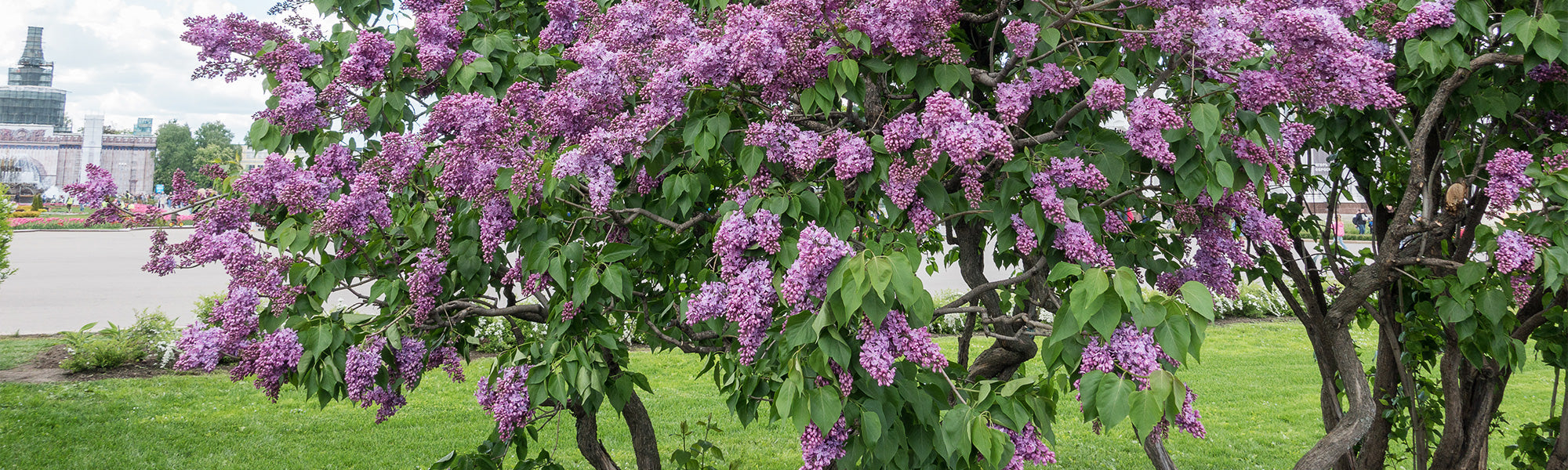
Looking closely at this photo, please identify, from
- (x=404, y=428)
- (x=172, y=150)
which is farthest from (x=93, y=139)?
(x=404, y=428)

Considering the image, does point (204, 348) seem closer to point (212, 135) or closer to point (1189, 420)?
point (1189, 420)

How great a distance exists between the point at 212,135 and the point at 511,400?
99120 mm

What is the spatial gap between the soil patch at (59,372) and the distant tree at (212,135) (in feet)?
285

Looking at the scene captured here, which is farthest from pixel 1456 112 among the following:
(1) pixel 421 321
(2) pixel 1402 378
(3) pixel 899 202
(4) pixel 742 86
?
(1) pixel 421 321

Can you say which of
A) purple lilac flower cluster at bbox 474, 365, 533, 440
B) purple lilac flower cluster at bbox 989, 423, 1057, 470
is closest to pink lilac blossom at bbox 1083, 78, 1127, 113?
purple lilac flower cluster at bbox 989, 423, 1057, 470

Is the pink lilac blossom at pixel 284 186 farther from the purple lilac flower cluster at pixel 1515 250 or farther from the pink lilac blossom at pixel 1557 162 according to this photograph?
the pink lilac blossom at pixel 1557 162

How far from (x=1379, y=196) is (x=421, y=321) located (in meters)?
3.91

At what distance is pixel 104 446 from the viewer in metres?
5.95

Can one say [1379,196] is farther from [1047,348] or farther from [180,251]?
[180,251]

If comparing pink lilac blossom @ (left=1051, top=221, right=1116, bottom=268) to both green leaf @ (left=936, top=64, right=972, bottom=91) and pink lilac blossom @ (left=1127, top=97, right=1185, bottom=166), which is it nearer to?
pink lilac blossom @ (left=1127, top=97, right=1185, bottom=166)

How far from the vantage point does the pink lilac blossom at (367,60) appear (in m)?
2.65

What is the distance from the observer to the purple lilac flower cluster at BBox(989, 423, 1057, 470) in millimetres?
2064

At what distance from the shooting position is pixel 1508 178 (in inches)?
105

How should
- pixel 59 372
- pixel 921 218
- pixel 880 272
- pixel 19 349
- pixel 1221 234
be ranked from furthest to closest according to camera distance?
pixel 19 349 → pixel 59 372 → pixel 1221 234 → pixel 921 218 → pixel 880 272
